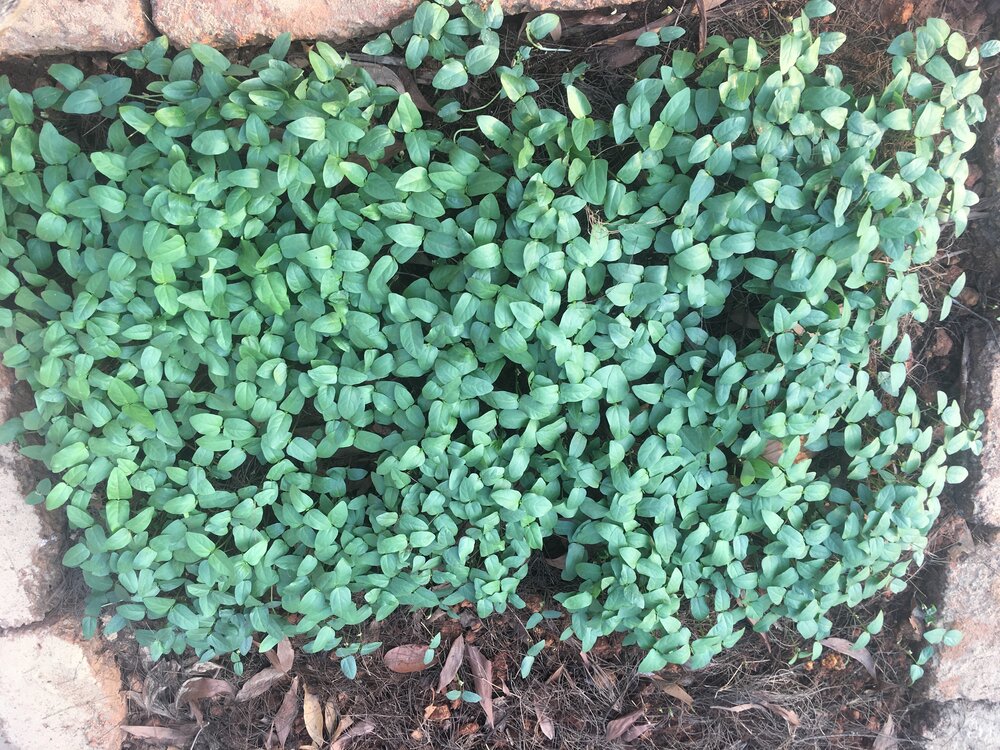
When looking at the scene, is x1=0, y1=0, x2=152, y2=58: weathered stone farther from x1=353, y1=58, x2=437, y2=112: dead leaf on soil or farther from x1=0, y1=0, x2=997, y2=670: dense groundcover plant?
x1=353, y1=58, x2=437, y2=112: dead leaf on soil

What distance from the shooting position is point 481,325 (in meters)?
1.73

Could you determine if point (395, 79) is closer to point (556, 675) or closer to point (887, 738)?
point (556, 675)

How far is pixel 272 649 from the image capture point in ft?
7.26

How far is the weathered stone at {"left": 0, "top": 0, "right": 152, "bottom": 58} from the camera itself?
1705 millimetres

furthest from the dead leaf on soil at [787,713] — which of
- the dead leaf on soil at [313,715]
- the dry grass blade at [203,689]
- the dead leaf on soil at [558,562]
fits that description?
the dry grass blade at [203,689]

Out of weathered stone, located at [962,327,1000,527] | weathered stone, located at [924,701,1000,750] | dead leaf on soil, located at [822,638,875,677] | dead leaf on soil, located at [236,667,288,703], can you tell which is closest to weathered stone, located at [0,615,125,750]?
dead leaf on soil, located at [236,667,288,703]

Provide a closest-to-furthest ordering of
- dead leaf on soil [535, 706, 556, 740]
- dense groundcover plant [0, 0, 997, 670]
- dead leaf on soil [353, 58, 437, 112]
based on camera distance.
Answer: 1. dense groundcover plant [0, 0, 997, 670]
2. dead leaf on soil [353, 58, 437, 112]
3. dead leaf on soil [535, 706, 556, 740]

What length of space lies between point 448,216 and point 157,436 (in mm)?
995

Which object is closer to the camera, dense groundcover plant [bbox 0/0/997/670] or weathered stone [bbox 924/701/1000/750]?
dense groundcover plant [bbox 0/0/997/670]

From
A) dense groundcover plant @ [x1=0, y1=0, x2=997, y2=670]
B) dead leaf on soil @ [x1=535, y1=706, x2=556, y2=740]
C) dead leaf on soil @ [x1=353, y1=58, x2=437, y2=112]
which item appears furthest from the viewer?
dead leaf on soil @ [x1=535, y1=706, x2=556, y2=740]

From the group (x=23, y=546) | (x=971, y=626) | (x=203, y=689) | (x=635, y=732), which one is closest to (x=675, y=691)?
(x=635, y=732)

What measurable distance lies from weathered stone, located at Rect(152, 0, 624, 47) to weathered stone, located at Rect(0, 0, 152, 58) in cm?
6

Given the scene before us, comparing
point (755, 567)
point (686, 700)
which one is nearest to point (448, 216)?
point (755, 567)

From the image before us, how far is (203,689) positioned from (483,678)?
3.02 ft
